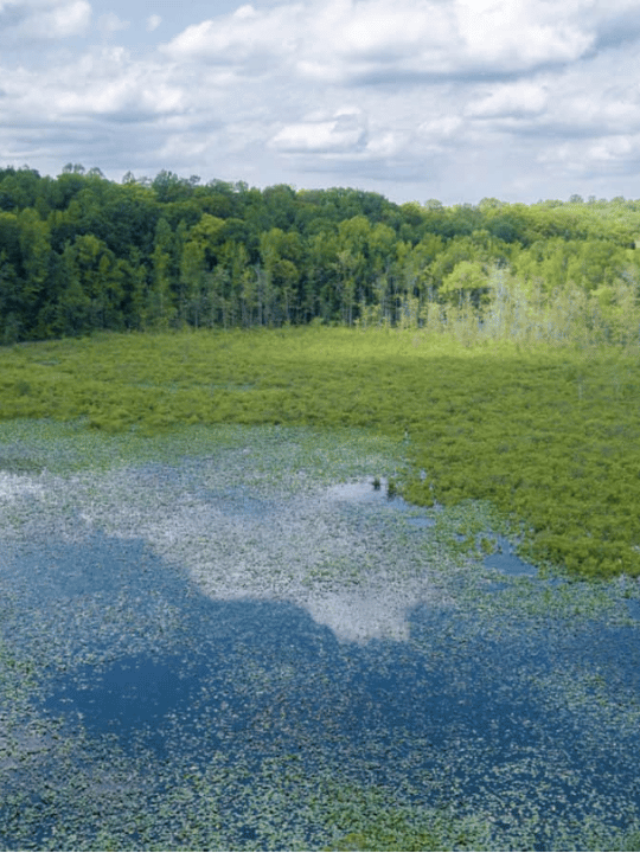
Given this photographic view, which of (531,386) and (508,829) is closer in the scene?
(508,829)

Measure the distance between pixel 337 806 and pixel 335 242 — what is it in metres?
75.5

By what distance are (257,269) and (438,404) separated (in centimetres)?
3755

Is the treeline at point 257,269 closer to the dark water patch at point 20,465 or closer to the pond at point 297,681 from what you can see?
the dark water patch at point 20,465

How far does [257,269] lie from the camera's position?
234 feet

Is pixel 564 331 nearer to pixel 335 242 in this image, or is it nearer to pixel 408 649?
pixel 335 242

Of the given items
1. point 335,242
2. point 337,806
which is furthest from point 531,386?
point 335,242

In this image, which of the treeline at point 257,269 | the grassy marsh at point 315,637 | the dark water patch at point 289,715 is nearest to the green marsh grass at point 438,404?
the grassy marsh at point 315,637

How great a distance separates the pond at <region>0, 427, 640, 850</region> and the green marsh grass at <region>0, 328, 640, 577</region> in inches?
90.4

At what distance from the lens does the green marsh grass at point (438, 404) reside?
2333 cm

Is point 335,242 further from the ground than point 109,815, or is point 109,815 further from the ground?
point 335,242

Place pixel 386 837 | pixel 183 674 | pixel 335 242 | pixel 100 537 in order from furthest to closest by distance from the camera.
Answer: pixel 335 242
pixel 100 537
pixel 183 674
pixel 386 837

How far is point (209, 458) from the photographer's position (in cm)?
2862

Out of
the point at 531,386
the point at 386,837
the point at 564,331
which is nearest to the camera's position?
the point at 386,837

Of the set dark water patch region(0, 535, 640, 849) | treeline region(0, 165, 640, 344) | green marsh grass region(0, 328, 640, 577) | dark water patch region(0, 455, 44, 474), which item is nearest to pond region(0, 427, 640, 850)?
dark water patch region(0, 535, 640, 849)
